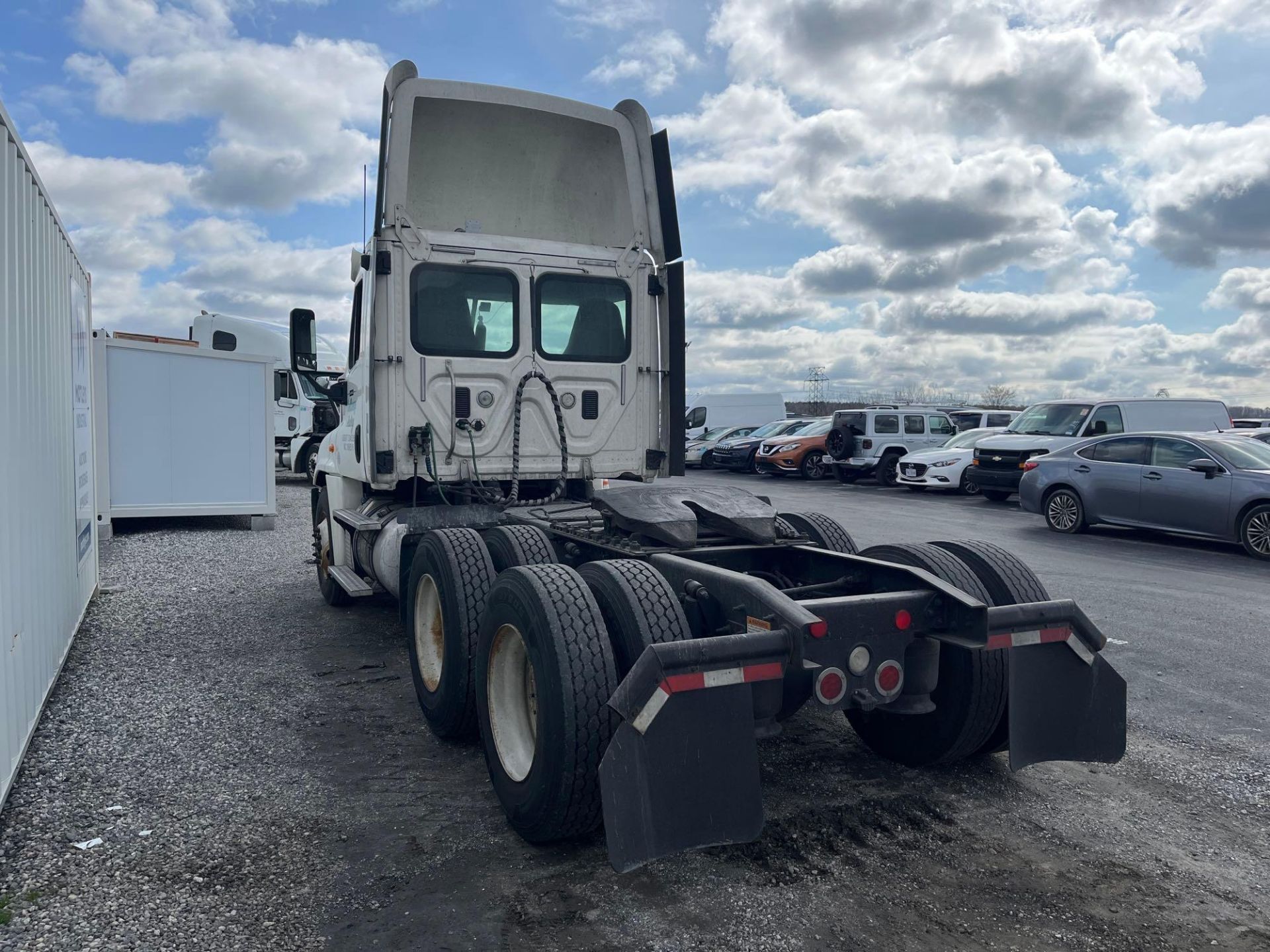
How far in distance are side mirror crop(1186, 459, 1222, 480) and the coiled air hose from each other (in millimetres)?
8769

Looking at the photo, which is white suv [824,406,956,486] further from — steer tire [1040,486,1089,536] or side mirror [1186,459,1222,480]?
side mirror [1186,459,1222,480]

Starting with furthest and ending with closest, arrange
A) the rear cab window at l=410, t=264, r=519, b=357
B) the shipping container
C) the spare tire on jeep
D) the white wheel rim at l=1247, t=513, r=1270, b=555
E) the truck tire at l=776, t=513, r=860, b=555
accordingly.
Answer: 1. the spare tire on jeep
2. the shipping container
3. the white wheel rim at l=1247, t=513, r=1270, b=555
4. the rear cab window at l=410, t=264, r=519, b=357
5. the truck tire at l=776, t=513, r=860, b=555

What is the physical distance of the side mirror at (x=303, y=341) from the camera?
685cm

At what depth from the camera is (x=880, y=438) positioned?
895 inches

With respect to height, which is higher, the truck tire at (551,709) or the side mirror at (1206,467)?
the side mirror at (1206,467)

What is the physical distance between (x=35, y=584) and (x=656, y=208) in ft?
14.4

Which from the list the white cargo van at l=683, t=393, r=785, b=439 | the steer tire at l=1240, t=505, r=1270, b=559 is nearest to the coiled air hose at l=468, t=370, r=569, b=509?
the steer tire at l=1240, t=505, r=1270, b=559

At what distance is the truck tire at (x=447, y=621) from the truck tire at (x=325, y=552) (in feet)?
8.84

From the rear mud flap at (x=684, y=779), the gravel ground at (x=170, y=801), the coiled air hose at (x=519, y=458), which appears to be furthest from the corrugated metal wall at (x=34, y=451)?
the rear mud flap at (x=684, y=779)

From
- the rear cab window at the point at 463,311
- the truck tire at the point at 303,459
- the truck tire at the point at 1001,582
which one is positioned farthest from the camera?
the truck tire at the point at 303,459

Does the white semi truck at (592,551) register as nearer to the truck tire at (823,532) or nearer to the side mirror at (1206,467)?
the truck tire at (823,532)

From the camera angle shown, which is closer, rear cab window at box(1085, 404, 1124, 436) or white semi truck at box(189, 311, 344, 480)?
rear cab window at box(1085, 404, 1124, 436)

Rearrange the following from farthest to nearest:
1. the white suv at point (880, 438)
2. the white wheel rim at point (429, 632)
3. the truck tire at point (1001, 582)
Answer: the white suv at point (880, 438) < the white wheel rim at point (429, 632) < the truck tire at point (1001, 582)

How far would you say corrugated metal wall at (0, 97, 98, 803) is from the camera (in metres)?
4.33
